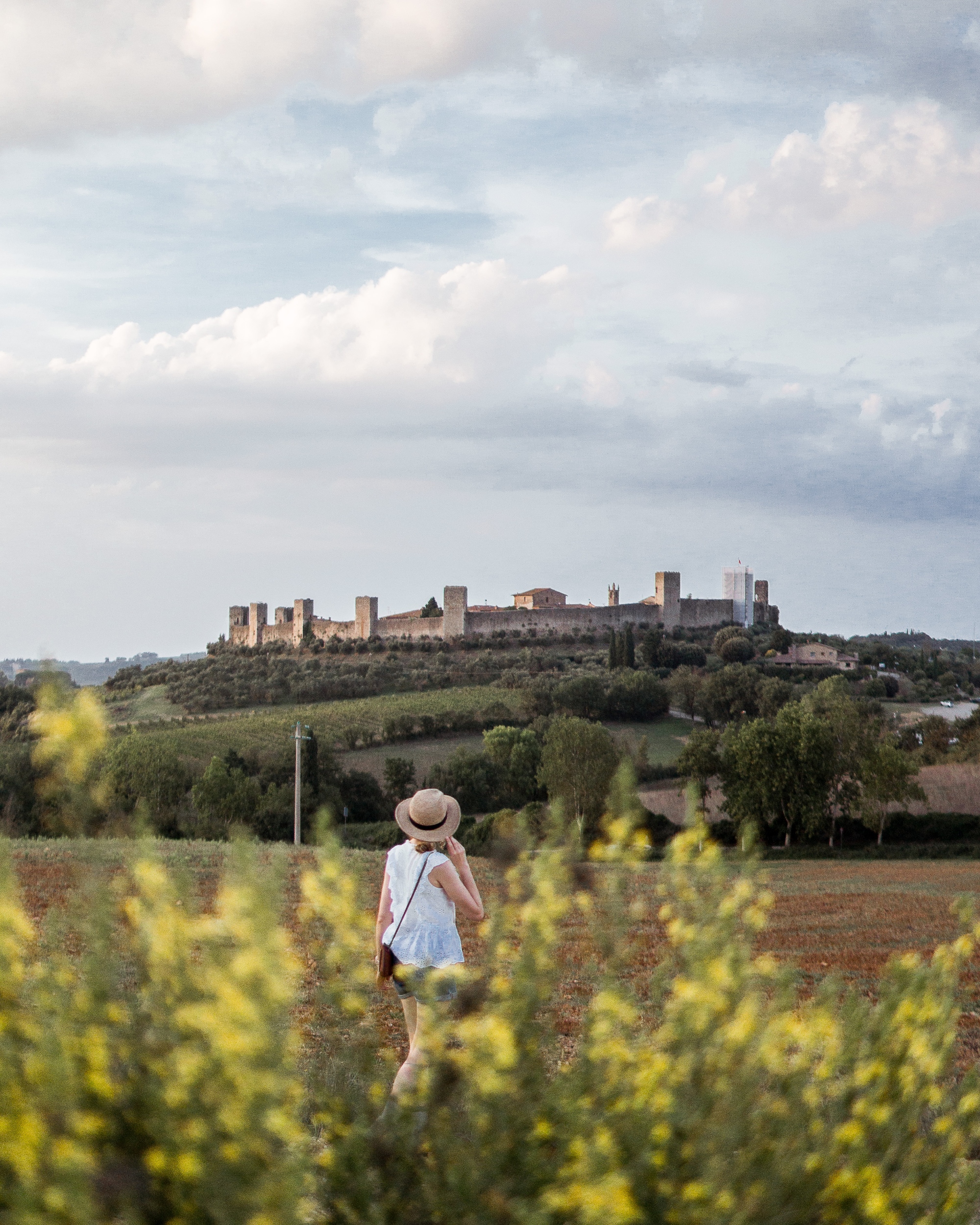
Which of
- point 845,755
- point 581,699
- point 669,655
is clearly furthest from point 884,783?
point 669,655

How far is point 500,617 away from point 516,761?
48.4m

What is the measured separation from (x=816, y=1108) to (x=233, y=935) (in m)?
1.74

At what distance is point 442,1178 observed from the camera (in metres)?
2.47

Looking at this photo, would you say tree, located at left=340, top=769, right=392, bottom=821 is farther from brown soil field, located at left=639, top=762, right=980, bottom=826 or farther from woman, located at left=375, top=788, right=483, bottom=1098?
woman, located at left=375, top=788, right=483, bottom=1098

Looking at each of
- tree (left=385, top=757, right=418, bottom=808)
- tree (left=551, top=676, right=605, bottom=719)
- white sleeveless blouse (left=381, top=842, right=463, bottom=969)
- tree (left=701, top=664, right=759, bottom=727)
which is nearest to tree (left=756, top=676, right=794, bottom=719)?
tree (left=701, top=664, right=759, bottom=727)

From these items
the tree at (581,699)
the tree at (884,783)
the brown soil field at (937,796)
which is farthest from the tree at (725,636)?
the tree at (884,783)

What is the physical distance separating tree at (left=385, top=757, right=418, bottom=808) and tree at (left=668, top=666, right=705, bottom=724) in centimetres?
2433

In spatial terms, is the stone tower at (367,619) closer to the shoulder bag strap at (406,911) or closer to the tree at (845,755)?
the tree at (845,755)

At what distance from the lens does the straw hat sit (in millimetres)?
4871

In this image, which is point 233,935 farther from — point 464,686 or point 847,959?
point 464,686

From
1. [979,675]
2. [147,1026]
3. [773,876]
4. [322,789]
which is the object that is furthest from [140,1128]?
[979,675]

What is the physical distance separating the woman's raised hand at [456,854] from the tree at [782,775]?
109ft

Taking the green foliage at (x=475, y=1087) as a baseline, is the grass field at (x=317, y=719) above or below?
below

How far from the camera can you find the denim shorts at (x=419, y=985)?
104 inches
